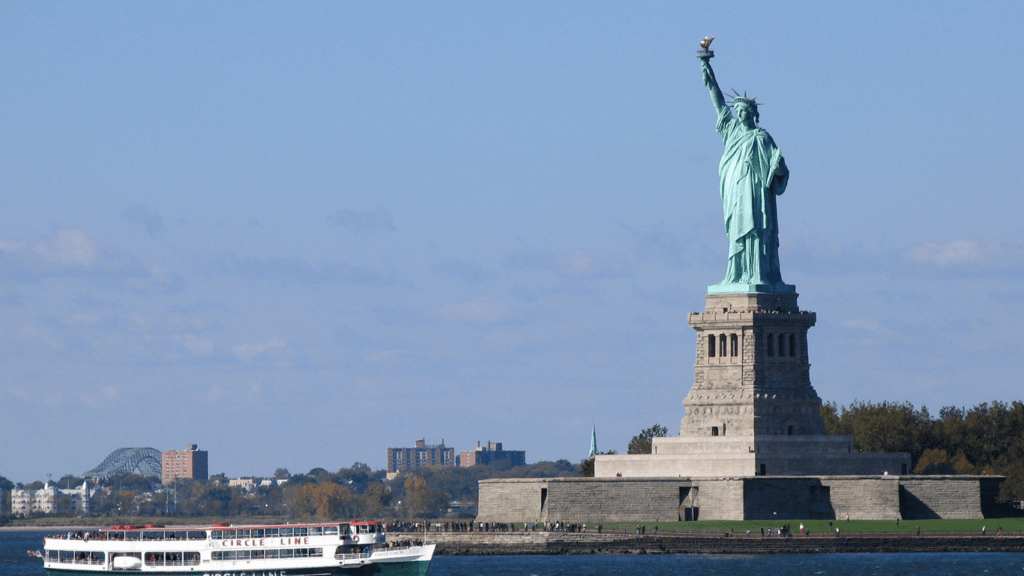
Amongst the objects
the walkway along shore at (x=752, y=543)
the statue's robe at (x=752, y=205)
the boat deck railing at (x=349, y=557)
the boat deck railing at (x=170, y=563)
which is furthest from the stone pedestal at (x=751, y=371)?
the boat deck railing at (x=170, y=563)

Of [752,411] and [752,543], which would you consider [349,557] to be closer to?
[752,543]

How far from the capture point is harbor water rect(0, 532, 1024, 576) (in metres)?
87.1

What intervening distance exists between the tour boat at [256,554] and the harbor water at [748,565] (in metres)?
8.28

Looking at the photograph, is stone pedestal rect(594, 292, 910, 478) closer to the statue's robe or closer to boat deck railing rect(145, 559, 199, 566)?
the statue's robe

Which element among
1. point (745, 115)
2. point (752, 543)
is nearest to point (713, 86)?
point (745, 115)

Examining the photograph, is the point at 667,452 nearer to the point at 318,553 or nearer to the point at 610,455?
the point at 610,455

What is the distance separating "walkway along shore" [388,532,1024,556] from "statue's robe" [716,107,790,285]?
15.4m

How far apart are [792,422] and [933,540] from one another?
11416mm

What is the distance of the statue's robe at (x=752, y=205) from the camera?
107 m

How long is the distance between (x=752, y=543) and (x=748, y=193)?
19.5m

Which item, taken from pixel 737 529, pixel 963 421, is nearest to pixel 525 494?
pixel 737 529

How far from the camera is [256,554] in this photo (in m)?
83.6

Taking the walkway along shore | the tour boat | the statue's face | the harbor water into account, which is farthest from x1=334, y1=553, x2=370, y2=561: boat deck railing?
the statue's face

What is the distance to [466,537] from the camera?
104250 mm
